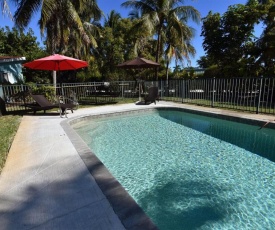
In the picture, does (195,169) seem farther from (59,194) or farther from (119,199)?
(59,194)

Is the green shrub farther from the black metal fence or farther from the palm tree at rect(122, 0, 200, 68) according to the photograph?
the palm tree at rect(122, 0, 200, 68)

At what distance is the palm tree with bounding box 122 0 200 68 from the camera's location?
1465cm

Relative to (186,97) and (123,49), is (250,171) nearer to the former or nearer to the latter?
(186,97)

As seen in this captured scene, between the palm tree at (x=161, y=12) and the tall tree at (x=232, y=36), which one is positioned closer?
the palm tree at (x=161, y=12)

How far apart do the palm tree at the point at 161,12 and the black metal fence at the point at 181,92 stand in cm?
395

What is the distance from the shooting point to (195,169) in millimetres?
4543

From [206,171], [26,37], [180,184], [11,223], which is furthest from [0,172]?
[26,37]

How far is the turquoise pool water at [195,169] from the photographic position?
9.92ft

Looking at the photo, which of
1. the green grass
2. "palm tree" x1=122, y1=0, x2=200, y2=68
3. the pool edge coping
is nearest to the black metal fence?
the green grass

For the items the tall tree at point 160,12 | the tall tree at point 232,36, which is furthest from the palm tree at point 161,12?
the tall tree at point 232,36

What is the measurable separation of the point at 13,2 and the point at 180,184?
→ 12772mm

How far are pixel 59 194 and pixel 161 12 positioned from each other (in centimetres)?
1486

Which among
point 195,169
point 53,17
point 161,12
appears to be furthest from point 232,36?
point 195,169

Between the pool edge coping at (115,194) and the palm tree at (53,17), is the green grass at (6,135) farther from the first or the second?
the palm tree at (53,17)
